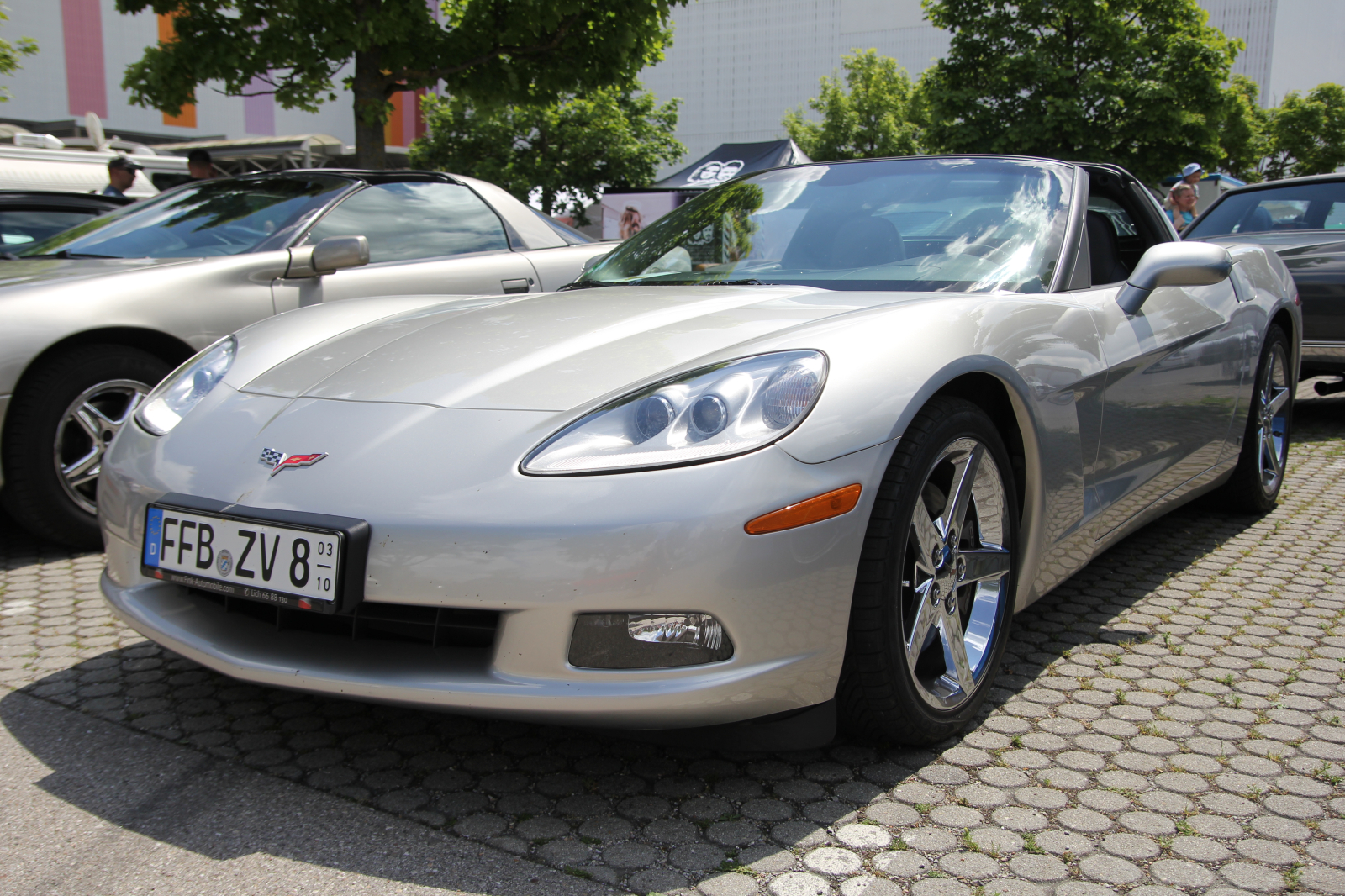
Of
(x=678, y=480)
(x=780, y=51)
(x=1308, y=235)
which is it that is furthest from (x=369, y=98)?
(x=780, y=51)

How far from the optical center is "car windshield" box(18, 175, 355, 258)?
4426 mm

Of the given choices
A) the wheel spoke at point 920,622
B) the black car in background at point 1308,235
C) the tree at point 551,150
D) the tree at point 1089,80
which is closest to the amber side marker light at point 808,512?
the wheel spoke at point 920,622

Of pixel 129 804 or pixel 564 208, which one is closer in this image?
pixel 129 804

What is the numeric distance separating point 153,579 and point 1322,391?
7.10 m

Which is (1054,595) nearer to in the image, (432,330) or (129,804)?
(432,330)

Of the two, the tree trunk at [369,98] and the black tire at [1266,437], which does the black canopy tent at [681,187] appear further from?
the black tire at [1266,437]

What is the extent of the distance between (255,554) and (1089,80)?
22.7 metres

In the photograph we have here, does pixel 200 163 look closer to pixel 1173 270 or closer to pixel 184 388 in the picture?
pixel 184 388

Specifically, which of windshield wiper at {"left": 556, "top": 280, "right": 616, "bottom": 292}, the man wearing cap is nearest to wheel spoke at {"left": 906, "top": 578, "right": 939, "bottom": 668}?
windshield wiper at {"left": 556, "top": 280, "right": 616, "bottom": 292}

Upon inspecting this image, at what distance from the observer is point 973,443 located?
2316 millimetres

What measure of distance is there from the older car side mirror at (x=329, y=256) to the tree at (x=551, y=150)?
75.5 feet

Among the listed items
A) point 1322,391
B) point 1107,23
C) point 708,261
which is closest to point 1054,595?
point 708,261

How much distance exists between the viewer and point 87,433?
3.77 meters

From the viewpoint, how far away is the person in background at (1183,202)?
32.2 feet
